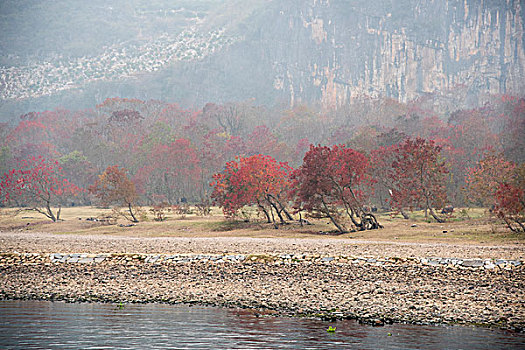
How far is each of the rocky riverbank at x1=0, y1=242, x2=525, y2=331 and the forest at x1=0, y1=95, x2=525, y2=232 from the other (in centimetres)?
857

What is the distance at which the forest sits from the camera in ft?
89.9

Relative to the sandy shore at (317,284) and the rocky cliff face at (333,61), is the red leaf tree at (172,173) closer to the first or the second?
the sandy shore at (317,284)

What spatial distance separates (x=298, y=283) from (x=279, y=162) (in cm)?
1947

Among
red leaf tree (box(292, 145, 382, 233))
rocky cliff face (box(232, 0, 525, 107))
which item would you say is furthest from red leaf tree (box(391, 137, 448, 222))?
rocky cliff face (box(232, 0, 525, 107))

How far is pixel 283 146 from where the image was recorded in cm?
6419

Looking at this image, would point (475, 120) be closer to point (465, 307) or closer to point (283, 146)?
point (283, 146)

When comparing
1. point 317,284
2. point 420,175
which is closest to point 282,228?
point 420,175

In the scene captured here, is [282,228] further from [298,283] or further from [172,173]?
[172,173]

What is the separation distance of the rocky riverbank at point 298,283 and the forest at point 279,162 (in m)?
8.57

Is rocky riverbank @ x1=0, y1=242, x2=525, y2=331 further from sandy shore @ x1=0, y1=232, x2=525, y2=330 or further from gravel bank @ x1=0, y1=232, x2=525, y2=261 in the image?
gravel bank @ x1=0, y1=232, x2=525, y2=261

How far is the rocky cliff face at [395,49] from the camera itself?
4966 inches

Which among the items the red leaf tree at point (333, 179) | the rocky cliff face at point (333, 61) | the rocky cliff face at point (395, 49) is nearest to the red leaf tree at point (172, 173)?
the red leaf tree at point (333, 179)

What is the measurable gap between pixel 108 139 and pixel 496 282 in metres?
70.7

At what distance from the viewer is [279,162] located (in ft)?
112
